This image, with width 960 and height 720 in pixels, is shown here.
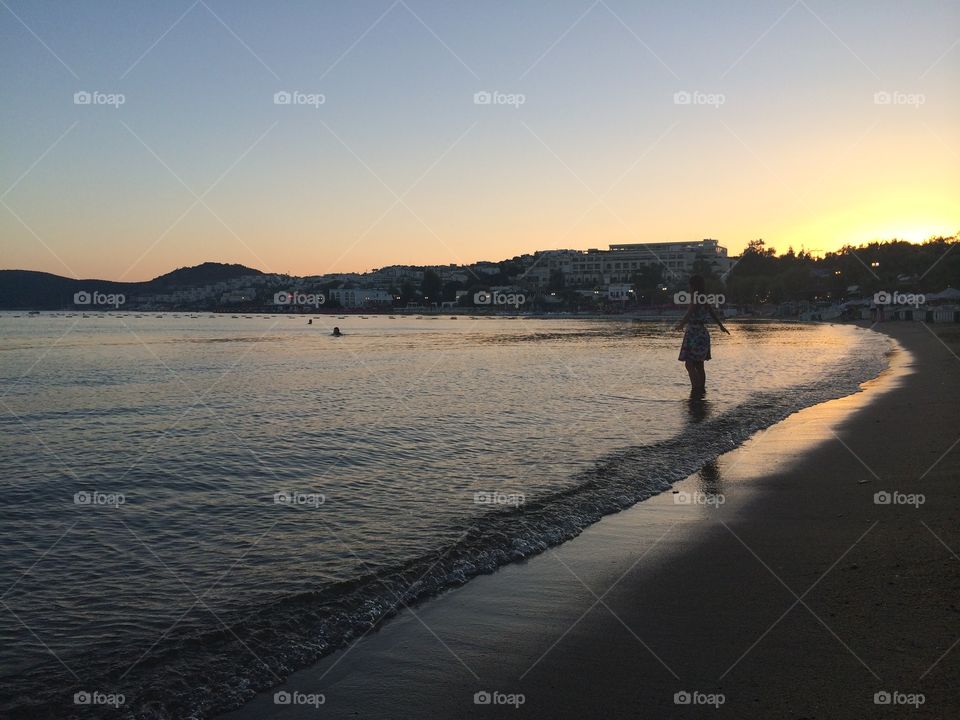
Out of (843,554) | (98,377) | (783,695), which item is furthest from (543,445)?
(98,377)

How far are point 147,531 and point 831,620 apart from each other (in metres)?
6.31

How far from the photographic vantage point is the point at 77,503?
8727 millimetres

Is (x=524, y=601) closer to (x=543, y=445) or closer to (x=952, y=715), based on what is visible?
(x=952, y=715)

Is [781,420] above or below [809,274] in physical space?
below
